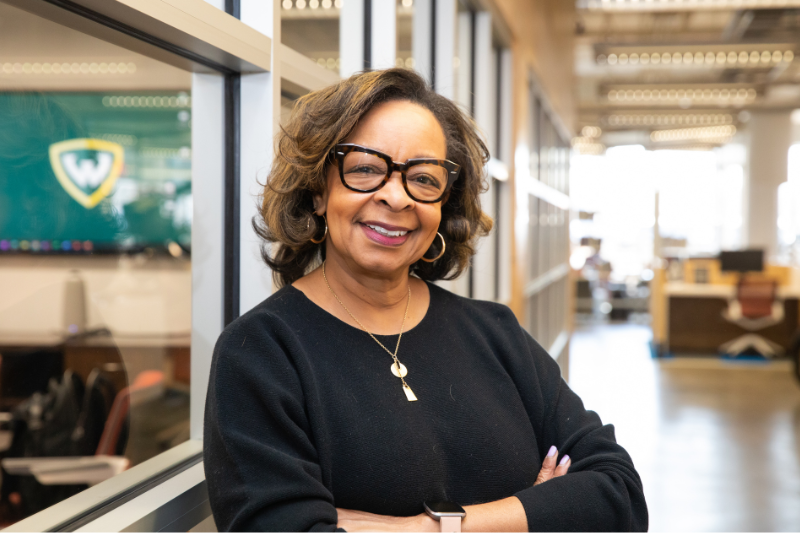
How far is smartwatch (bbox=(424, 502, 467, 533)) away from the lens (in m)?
1.13

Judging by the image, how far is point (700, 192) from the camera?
2006cm

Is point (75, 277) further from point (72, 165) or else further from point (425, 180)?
point (425, 180)

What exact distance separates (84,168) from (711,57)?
9526mm

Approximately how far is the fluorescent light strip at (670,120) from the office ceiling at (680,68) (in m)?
0.02

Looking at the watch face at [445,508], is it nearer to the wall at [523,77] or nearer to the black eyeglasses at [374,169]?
the black eyeglasses at [374,169]

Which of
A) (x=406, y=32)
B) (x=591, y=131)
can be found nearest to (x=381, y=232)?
(x=406, y=32)

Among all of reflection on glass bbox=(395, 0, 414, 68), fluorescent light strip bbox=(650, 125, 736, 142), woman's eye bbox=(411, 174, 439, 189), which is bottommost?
woman's eye bbox=(411, 174, 439, 189)

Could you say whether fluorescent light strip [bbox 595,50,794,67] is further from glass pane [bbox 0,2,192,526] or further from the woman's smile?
the woman's smile

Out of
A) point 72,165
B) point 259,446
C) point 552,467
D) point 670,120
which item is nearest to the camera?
point 259,446

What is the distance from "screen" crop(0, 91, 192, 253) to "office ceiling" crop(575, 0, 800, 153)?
18.9 feet

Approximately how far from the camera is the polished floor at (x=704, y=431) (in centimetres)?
419

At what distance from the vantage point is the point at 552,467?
1357 mm

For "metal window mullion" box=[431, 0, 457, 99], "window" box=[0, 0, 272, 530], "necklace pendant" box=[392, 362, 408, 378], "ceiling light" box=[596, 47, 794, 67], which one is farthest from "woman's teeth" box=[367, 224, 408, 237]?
"ceiling light" box=[596, 47, 794, 67]

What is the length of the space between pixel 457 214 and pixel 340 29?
1015 mm
